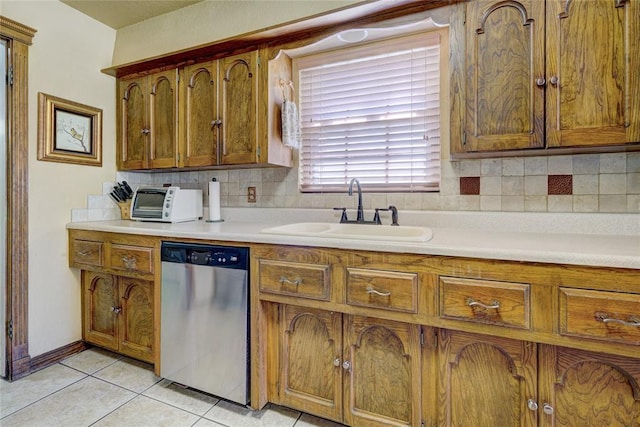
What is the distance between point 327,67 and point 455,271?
5.33 ft

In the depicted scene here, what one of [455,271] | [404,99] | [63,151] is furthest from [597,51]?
[63,151]

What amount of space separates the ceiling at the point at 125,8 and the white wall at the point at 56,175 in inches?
3.1

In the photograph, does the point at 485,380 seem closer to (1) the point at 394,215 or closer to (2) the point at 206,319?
(1) the point at 394,215

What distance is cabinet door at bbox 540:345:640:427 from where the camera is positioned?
107cm

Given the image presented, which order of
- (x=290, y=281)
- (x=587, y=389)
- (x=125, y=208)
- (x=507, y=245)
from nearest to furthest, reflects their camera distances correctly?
(x=587, y=389)
(x=507, y=245)
(x=290, y=281)
(x=125, y=208)

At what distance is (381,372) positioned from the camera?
1.42 meters

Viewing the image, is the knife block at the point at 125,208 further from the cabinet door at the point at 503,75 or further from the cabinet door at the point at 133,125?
the cabinet door at the point at 503,75

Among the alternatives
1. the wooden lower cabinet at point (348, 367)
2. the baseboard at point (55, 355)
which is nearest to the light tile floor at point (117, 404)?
the baseboard at point (55, 355)

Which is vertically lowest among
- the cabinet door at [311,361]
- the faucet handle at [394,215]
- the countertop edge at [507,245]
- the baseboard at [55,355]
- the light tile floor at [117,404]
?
the light tile floor at [117,404]

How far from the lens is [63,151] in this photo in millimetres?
2215

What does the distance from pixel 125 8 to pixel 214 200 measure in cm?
150

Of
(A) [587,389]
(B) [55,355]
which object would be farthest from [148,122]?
(A) [587,389]

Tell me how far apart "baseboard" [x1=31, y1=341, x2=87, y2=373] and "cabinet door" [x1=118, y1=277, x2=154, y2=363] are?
438mm

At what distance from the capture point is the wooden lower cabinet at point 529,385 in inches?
42.8
